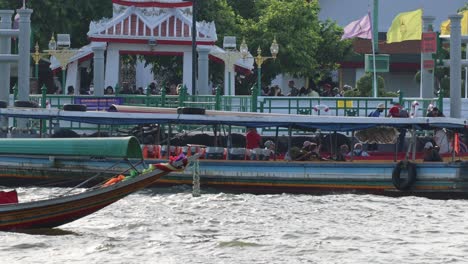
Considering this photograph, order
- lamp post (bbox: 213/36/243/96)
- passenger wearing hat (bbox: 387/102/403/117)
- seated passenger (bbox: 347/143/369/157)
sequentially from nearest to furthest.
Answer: seated passenger (bbox: 347/143/369/157)
passenger wearing hat (bbox: 387/102/403/117)
lamp post (bbox: 213/36/243/96)

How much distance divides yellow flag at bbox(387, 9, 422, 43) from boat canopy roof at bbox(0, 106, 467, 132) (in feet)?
24.6

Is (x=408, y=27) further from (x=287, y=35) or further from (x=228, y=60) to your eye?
(x=287, y=35)

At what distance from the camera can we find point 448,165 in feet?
90.7

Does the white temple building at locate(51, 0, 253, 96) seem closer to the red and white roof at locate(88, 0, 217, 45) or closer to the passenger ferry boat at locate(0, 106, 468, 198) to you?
the red and white roof at locate(88, 0, 217, 45)

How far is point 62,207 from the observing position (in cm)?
2222

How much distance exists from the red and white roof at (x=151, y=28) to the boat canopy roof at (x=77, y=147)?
45.2 ft

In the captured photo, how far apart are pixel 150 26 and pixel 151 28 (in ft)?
0.21

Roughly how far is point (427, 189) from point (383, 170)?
39.7 inches

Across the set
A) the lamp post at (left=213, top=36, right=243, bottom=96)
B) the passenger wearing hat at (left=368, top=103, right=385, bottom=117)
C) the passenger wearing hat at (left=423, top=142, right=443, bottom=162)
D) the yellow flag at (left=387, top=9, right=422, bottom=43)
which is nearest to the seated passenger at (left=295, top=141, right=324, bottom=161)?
the passenger wearing hat at (left=423, top=142, right=443, bottom=162)

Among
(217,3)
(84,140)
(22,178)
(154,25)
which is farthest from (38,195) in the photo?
(217,3)

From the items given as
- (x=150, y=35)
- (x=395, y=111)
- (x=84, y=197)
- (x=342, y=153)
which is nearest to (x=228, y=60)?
(x=150, y=35)

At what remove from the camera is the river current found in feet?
66.3

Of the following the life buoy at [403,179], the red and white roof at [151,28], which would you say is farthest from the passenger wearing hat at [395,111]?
the red and white roof at [151,28]

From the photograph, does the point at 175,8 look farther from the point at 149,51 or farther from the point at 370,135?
the point at 370,135
